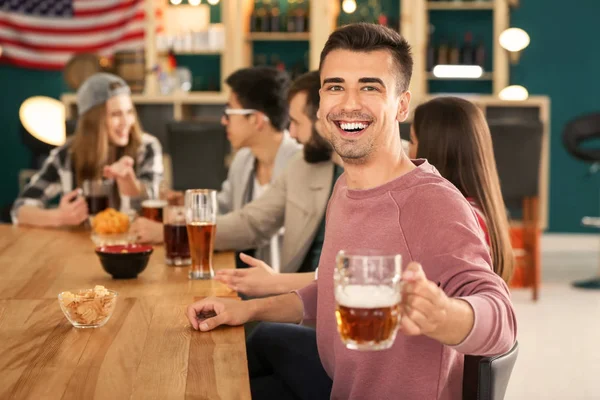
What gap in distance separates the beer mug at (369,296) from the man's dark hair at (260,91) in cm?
238

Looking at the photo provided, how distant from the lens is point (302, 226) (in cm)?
295

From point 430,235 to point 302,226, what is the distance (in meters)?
1.45

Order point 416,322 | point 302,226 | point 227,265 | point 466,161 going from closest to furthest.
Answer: point 416,322 < point 466,161 < point 227,265 < point 302,226

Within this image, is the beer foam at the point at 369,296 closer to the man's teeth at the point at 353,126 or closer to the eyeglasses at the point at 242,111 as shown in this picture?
the man's teeth at the point at 353,126

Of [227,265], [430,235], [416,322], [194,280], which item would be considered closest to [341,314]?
[416,322]

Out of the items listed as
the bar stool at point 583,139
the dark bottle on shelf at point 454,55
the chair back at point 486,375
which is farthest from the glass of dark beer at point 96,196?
the dark bottle on shelf at point 454,55

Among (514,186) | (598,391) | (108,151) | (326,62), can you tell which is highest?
(326,62)

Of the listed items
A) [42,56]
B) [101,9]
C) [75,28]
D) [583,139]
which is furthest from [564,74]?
[42,56]

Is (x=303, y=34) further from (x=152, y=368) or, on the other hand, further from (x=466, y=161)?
(x=152, y=368)

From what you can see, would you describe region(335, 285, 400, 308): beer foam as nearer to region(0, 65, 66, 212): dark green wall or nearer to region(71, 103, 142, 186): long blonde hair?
region(71, 103, 142, 186): long blonde hair

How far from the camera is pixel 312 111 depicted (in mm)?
3053

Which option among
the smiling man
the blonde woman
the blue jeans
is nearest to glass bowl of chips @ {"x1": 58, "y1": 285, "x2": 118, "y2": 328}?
the smiling man

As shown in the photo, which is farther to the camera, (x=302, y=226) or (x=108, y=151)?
(x=108, y=151)

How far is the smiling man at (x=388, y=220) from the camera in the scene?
4.85 feet
